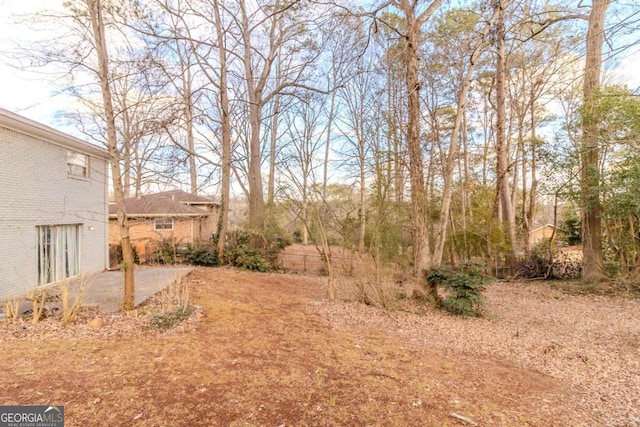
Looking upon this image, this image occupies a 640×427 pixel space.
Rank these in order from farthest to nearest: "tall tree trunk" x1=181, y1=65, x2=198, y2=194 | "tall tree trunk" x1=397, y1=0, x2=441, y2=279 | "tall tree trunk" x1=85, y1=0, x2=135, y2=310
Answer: "tall tree trunk" x1=181, y1=65, x2=198, y2=194 → "tall tree trunk" x1=397, y1=0, x2=441, y2=279 → "tall tree trunk" x1=85, y1=0, x2=135, y2=310

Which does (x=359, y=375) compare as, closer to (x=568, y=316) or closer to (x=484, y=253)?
(x=568, y=316)

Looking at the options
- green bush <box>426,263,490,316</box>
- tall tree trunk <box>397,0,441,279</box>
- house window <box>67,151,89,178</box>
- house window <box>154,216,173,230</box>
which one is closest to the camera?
green bush <box>426,263,490,316</box>

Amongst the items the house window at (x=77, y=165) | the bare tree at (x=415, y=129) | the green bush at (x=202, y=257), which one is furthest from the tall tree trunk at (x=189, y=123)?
the bare tree at (x=415, y=129)

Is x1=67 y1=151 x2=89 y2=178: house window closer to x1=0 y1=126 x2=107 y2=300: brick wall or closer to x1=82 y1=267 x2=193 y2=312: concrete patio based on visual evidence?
x1=0 y1=126 x2=107 y2=300: brick wall

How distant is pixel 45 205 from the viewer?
7.85m

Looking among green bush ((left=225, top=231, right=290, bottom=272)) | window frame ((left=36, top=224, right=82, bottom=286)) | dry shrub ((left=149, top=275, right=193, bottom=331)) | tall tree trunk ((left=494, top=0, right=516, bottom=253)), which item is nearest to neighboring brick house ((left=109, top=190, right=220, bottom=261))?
green bush ((left=225, top=231, right=290, bottom=272))

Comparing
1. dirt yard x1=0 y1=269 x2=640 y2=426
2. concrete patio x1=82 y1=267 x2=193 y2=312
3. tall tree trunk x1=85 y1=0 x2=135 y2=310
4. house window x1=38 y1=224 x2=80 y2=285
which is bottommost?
dirt yard x1=0 y1=269 x2=640 y2=426

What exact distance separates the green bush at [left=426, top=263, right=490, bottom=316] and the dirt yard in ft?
1.00

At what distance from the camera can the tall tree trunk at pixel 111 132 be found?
5359 mm

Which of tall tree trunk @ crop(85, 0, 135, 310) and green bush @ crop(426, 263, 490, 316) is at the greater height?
tall tree trunk @ crop(85, 0, 135, 310)

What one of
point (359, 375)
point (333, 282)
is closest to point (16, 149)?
point (333, 282)

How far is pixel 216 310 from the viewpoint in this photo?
611cm

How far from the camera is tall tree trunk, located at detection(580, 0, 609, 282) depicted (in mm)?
8250

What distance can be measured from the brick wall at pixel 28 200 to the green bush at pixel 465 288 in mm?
7896
